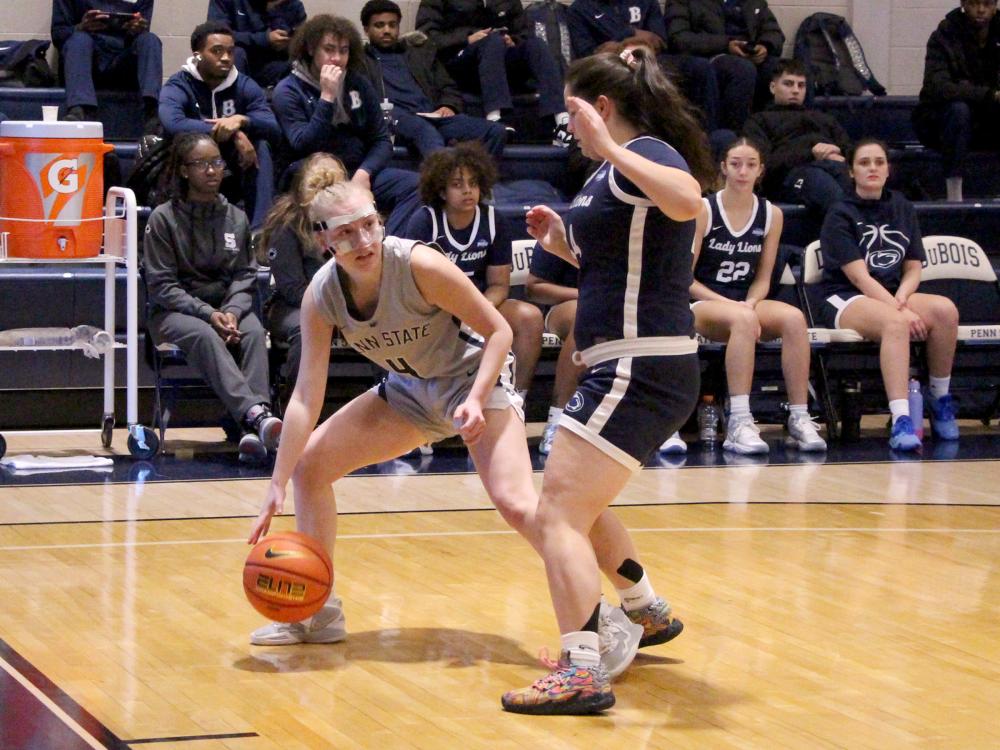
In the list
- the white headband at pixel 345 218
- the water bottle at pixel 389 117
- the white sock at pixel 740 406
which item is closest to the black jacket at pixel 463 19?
the water bottle at pixel 389 117

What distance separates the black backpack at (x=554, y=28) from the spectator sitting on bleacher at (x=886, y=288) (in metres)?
2.75

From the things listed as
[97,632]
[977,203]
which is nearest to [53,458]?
[97,632]

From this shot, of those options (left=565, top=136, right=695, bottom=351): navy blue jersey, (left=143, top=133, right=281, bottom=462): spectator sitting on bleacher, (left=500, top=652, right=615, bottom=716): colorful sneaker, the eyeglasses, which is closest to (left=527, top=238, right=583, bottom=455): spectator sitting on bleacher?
(left=143, top=133, right=281, bottom=462): spectator sitting on bleacher

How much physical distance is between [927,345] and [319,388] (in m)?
5.26

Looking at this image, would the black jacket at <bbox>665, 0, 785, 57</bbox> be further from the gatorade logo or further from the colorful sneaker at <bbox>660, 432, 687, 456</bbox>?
the gatorade logo

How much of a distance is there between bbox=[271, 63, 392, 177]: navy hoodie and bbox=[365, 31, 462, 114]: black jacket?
130cm

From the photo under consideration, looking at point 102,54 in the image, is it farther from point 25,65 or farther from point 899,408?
point 899,408

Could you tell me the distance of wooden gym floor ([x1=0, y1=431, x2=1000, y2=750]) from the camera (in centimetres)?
374

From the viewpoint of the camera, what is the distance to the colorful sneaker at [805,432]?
8166mm

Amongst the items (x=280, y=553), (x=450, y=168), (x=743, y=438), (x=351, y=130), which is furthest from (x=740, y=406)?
(x=280, y=553)

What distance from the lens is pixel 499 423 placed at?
4.32m

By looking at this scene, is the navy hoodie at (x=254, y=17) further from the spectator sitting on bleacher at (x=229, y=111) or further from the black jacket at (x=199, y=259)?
the black jacket at (x=199, y=259)

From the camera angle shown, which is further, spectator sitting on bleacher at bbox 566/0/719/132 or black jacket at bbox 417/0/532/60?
spectator sitting on bleacher at bbox 566/0/719/132

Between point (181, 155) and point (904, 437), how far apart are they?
403 cm
